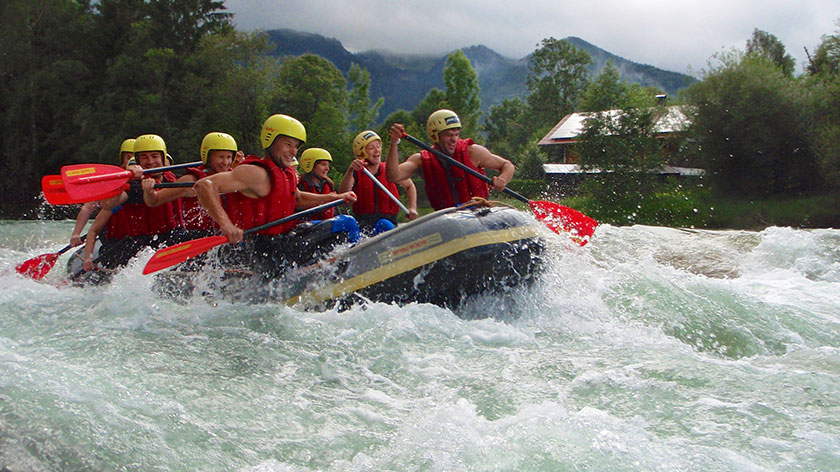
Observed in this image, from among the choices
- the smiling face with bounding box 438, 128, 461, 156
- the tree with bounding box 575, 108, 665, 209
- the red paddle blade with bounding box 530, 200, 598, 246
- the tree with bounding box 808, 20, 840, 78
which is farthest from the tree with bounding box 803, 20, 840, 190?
the smiling face with bounding box 438, 128, 461, 156

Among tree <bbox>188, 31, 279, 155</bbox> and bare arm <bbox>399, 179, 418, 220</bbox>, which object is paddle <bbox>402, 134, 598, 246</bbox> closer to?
bare arm <bbox>399, 179, 418, 220</bbox>

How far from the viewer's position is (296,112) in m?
32.1

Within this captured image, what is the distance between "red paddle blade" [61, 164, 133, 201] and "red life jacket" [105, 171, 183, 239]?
0.66m

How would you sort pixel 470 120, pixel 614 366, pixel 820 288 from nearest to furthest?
1. pixel 614 366
2. pixel 820 288
3. pixel 470 120

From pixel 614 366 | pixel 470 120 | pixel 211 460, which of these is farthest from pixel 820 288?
pixel 470 120

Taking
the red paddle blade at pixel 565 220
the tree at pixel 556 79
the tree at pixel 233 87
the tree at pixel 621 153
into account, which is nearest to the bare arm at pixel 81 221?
the red paddle blade at pixel 565 220

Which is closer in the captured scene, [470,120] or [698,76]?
[698,76]

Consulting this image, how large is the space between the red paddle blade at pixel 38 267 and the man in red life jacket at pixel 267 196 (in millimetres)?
3313

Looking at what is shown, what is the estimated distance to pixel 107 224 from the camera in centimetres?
712

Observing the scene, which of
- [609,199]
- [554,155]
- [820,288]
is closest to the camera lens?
[820,288]

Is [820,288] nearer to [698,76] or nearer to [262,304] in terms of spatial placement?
[262,304]

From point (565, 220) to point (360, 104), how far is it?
142 ft

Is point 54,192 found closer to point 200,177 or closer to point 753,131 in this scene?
point 200,177

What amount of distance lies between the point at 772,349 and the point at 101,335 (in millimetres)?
4924
